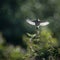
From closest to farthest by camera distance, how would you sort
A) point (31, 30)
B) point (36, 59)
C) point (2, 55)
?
1. point (2, 55)
2. point (36, 59)
3. point (31, 30)

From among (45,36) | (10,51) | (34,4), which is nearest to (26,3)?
(34,4)

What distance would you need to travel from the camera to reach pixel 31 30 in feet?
28.2

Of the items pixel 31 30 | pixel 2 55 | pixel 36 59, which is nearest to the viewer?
pixel 2 55

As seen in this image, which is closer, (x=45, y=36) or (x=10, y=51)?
(x=10, y=51)

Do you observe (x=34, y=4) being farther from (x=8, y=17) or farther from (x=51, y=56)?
(x=51, y=56)

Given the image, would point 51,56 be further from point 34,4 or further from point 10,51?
point 34,4

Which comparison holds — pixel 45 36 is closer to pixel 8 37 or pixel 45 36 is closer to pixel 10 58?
pixel 10 58

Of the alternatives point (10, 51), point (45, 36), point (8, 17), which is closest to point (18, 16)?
point (8, 17)

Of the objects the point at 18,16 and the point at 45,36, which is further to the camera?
the point at 18,16

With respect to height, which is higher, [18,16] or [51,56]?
[18,16]

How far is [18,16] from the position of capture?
8992 mm

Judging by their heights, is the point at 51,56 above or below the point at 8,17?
below

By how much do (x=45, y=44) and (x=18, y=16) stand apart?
9.53 feet

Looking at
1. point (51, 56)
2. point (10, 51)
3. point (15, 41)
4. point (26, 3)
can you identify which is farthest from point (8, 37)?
point (10, 51)
